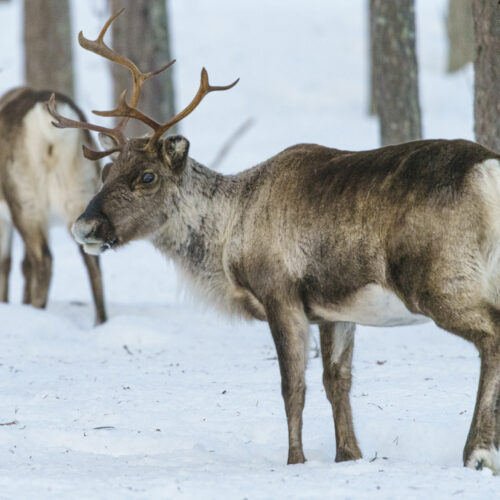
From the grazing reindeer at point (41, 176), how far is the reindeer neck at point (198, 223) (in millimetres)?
3093

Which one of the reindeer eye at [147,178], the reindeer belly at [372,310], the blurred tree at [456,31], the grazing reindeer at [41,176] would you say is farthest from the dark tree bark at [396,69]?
the blurred tree at [456,31]

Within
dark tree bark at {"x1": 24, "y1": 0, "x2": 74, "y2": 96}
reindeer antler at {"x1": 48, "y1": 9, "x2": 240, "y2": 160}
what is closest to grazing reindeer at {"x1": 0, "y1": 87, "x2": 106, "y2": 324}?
reindeer antler at {"x1": 48, "y1": 9, "x2": 240, "y2": 160}

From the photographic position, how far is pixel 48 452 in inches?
196

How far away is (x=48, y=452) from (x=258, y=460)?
1.08 metres

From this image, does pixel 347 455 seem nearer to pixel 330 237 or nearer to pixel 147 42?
pixel 330 237

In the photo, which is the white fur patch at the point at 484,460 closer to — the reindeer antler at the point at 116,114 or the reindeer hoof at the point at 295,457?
the reindeer hoof at the point at 295,457

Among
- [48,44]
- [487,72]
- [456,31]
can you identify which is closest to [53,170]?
[487,72]

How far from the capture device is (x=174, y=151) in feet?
17.6

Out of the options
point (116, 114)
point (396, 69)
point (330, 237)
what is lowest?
point (330, 237)

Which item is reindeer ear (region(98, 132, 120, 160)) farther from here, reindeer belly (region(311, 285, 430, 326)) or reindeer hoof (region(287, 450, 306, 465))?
reindeer hoof (region(287, 450, 306, 465))

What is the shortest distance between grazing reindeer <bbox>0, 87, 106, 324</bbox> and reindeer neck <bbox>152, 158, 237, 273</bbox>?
10.1ft

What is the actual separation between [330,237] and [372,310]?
408 millimetres

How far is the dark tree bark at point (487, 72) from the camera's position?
6734mm

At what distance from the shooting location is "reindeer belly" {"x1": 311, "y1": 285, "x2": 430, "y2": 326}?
4.61 m
